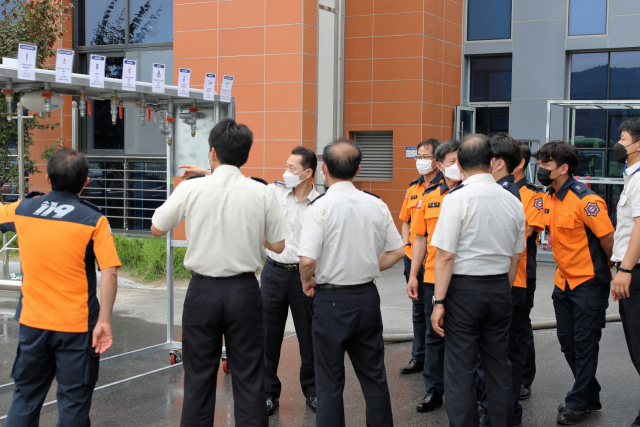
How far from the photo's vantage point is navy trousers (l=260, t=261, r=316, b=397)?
4.78 metres

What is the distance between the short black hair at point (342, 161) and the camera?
12.9 ft

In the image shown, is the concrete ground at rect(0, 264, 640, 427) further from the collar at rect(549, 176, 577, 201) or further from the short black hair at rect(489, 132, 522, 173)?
the short black hair at rect(489, 132, 522, 173)

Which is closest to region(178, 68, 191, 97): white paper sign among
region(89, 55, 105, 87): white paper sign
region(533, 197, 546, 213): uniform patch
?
region(89, 55, 105, 87): white paper sign

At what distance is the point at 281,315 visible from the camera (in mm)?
4898

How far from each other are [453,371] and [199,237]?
169 cm

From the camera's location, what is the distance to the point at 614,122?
14547mm

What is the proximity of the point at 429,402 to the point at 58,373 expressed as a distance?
8.74 ft

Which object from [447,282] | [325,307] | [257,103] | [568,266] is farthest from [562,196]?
[257,103]

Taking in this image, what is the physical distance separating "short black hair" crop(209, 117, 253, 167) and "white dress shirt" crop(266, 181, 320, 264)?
93cm

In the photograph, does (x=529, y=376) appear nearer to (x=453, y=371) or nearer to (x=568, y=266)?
(x=568, y=266)

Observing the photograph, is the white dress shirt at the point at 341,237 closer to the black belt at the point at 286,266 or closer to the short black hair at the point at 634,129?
the black belt at the point at 286,266

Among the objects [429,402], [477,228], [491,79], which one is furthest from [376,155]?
[477,228]

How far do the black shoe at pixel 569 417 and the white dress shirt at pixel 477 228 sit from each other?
4.62 feet

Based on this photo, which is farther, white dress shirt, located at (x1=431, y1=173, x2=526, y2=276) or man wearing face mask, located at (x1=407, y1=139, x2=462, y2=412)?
man wearing face mask, located at (x1=407, y1=139, x2=462, y2=412)
